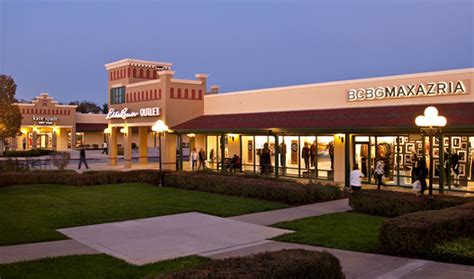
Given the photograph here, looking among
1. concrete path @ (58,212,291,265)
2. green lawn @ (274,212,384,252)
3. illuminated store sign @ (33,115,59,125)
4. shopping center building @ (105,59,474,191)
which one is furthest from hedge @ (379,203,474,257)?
illuminated store sign @ (33,115,59,125)

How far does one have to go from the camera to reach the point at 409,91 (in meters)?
21.7

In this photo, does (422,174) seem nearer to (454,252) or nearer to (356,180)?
(356,180)

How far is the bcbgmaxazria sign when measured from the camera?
66.2 ft

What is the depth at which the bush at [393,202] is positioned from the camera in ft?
44.4

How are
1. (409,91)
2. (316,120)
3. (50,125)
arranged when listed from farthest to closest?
(50,125) → (316,120) → (409,91)

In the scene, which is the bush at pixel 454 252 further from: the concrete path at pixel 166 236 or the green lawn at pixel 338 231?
the concrete path at pixel 166 236

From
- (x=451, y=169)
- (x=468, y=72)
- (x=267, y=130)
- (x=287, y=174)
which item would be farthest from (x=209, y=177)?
(x=468, y=72)

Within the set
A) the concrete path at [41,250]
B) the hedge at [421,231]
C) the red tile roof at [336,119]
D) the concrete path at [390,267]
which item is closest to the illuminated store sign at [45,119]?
the red tile roof at [336,119]

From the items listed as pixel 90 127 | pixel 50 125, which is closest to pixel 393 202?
pixel 50 125

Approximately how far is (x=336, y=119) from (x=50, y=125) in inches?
1786

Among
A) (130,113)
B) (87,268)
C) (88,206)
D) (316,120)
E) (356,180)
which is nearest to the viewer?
(87,268)

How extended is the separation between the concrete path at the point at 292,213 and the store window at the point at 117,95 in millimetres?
24464

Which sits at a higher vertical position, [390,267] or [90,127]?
[90,127]

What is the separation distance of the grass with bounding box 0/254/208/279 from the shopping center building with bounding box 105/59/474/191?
13.4 m
